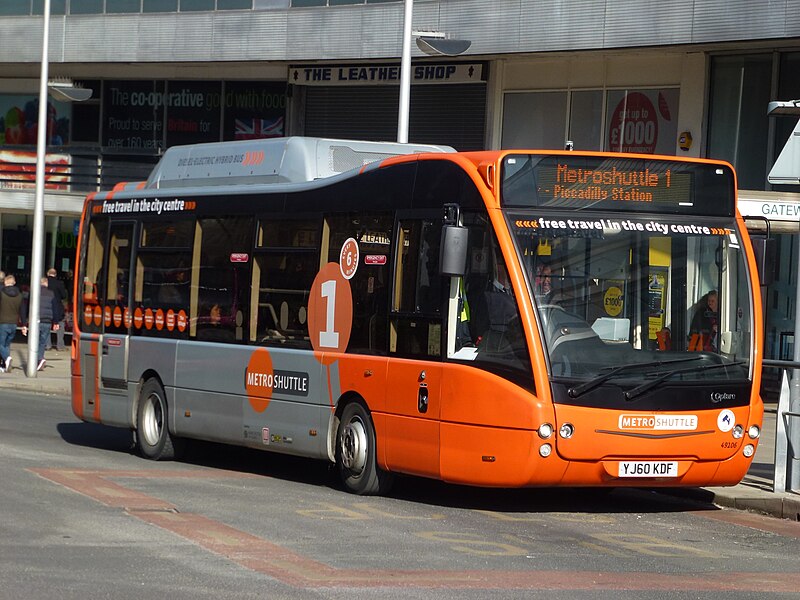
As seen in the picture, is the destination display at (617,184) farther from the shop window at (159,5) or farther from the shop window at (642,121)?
the shop window at (159,5)

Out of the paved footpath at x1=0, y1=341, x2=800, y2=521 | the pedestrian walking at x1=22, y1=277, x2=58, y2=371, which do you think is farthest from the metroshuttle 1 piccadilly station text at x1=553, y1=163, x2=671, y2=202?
the pedestrian walking at x1=22, y1=277, x2=58, y2=371

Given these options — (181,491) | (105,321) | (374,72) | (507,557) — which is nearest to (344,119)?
(374,72)

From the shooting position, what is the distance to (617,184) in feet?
37.8

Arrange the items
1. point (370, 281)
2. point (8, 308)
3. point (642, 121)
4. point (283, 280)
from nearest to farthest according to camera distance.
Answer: point (370, 281) < point (283, 280) < point (642, 121) < point (8, 308)

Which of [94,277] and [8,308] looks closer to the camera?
[94,277]

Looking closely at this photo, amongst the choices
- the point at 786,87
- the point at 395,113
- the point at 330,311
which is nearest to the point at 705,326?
the point at 330,311

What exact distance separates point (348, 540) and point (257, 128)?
2554cm

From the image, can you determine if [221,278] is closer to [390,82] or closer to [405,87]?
[405,87]

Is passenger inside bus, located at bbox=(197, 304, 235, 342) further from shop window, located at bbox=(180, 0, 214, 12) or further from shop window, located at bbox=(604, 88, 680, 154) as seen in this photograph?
shop window, located at bbox=(180, 0, 214, 12)

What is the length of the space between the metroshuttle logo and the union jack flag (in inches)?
925

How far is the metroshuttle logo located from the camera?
11.0 meters

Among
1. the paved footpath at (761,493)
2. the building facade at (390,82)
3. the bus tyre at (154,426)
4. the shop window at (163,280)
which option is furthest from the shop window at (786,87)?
the bus tyre at (154,426)

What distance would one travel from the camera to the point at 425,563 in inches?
344

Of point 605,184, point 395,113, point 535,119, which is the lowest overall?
point 605,184
